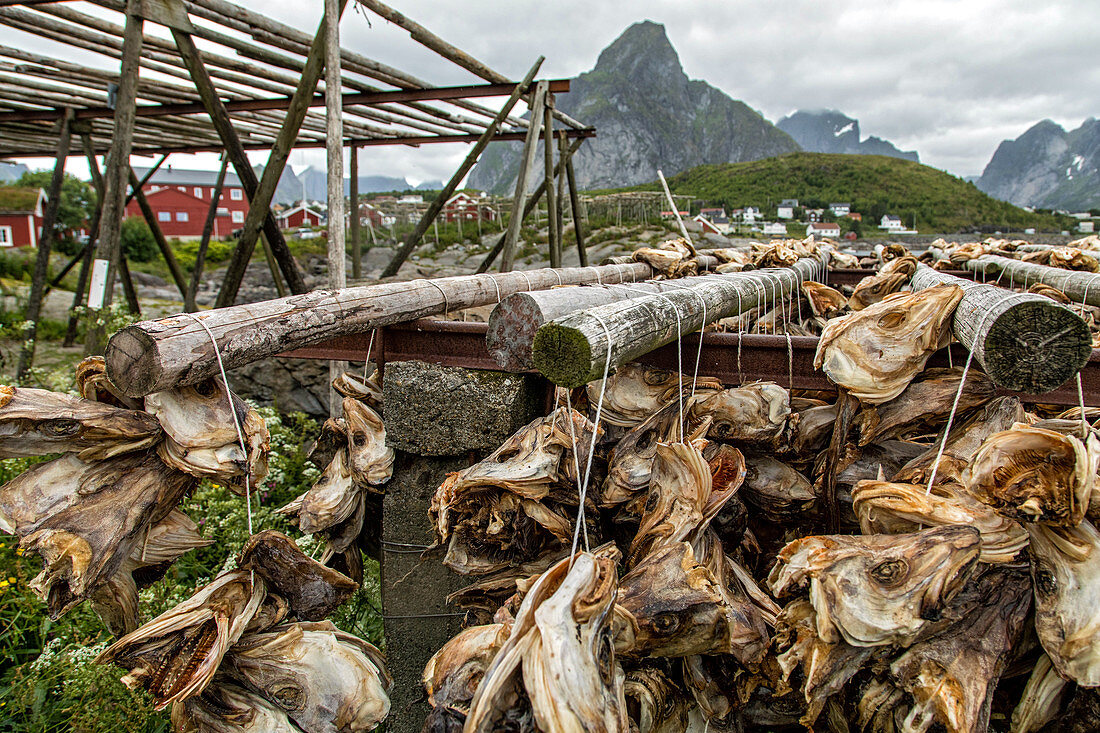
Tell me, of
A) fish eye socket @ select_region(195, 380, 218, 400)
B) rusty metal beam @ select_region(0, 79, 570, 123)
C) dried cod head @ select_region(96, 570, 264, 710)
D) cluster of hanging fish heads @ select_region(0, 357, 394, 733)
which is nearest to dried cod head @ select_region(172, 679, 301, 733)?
cluster of hanging fish heads @ select_region(0, 357, 394, 733)

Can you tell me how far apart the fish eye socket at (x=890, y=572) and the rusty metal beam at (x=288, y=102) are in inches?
243

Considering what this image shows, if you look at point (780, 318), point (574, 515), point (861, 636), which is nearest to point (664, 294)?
point (574, 515)

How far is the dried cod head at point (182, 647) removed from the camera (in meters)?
1.77

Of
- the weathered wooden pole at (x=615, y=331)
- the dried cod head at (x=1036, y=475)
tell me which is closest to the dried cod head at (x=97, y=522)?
the weathered wooden pole at (x=615, y=331)

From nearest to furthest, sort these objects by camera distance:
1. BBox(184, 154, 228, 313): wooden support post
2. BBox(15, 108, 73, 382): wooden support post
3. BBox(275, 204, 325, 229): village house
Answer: BBox(15, 108, 73, 382): wooden support post < BBox(184, 154, 228, 313): wooden support post < BBox(275, 204, 325, 229): village house

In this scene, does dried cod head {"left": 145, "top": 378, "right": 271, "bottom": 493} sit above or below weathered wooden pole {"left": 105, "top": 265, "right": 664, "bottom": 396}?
below

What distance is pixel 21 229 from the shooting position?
98.4 ft

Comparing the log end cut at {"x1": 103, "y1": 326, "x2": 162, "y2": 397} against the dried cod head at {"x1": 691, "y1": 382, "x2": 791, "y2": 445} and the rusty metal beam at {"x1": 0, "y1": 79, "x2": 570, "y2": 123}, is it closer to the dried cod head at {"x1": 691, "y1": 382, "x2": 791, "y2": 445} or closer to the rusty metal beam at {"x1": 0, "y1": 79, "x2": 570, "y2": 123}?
the dried cod head at {"x1": 691, "y1": 382, "x2": 791, "y2": 445}

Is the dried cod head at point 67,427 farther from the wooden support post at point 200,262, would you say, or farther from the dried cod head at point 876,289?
the wooden support post at point 200,262

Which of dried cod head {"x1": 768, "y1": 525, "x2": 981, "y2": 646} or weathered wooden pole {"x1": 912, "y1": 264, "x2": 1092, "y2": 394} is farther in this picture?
weathered wooden pole {"x1": 912, "y1": 264, "x2": 1092, "y2": 394}

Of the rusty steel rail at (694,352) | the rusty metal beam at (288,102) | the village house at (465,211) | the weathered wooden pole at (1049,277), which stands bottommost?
the rusty steel rail at (694,352)

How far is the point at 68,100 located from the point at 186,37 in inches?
164

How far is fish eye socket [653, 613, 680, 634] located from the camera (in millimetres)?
1707

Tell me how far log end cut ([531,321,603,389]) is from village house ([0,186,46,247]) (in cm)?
3598
